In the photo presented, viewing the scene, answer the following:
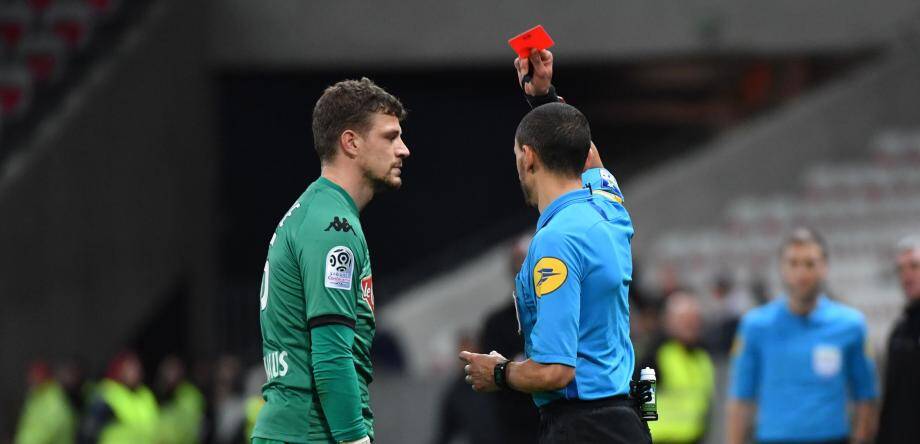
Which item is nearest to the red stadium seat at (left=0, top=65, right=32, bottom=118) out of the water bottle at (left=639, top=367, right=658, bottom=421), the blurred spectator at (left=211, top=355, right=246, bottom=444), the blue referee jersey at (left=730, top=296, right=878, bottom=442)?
the blurred spectator at (left=211, top=355, right=246, bottom=444)

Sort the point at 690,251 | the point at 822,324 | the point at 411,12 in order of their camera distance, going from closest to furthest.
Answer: the point at 822,324
the point at 690,251
the point at 411,12

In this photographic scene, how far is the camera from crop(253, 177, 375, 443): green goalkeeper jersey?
14.9 feet

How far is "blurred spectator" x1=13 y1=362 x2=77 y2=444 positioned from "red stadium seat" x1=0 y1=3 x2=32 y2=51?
660cm

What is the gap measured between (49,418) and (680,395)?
6060 mm

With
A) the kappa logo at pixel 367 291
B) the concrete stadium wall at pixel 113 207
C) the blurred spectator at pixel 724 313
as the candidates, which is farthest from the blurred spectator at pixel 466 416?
the concrete stadium wall at pixel 113 207

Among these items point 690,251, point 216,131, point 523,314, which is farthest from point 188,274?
point 523,314

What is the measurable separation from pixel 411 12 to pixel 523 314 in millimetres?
15874

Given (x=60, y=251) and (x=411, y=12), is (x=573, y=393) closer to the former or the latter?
(x=60, y=251)

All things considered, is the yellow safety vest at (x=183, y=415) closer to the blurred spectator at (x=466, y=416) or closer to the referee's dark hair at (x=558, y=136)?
the blurred spectator at (x=466, y=416)

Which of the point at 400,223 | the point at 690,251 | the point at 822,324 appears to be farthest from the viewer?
the point at 400,223

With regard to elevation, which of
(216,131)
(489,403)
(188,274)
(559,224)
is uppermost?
(216,131)

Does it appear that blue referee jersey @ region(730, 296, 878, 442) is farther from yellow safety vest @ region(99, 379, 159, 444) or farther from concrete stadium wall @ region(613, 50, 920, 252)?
concrete stadium wall @ region(613, 50, 920, 252)

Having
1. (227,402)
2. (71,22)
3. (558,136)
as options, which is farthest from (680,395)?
(71,22)

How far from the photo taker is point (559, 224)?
14.9ft
